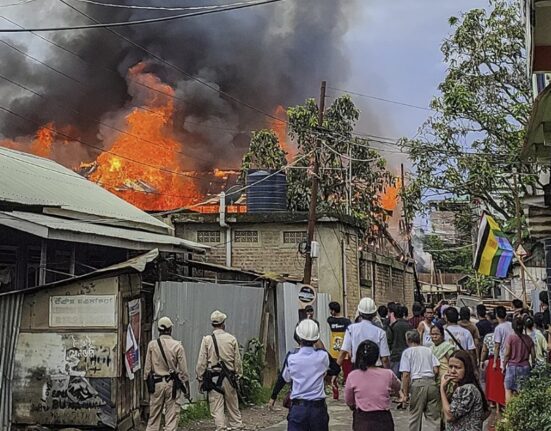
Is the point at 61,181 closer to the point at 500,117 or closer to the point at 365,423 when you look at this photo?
the point at 500,117

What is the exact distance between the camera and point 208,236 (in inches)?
798

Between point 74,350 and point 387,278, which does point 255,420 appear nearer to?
point 74,350

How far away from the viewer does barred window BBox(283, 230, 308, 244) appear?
2012cm

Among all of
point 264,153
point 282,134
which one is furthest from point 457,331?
point 282,134

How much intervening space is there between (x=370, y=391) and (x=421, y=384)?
2390 mm

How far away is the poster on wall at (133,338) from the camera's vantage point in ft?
30.6

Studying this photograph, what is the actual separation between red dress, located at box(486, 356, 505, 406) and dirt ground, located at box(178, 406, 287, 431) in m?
3.38

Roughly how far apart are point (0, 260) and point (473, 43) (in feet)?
40.3

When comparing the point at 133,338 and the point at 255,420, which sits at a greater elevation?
the point at 133,338

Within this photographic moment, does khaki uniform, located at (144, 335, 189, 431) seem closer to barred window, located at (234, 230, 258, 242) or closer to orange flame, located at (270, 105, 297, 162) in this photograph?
barred window, located at (234, 230, 258, 242)

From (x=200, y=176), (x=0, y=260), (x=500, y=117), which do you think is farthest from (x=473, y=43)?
(x=200, y=176)

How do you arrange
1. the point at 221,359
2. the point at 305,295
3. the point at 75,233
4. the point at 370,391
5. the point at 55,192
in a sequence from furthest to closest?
the point at 305,295, the point at 55,192, the point at 75,233, the point at 221,359, the point at 370,391

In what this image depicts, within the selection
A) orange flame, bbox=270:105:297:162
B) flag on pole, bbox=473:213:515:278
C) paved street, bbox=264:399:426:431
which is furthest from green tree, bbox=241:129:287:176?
paved street, bbox=264:399:426:431

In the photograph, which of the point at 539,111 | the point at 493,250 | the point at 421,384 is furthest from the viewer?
the point at 493,250
